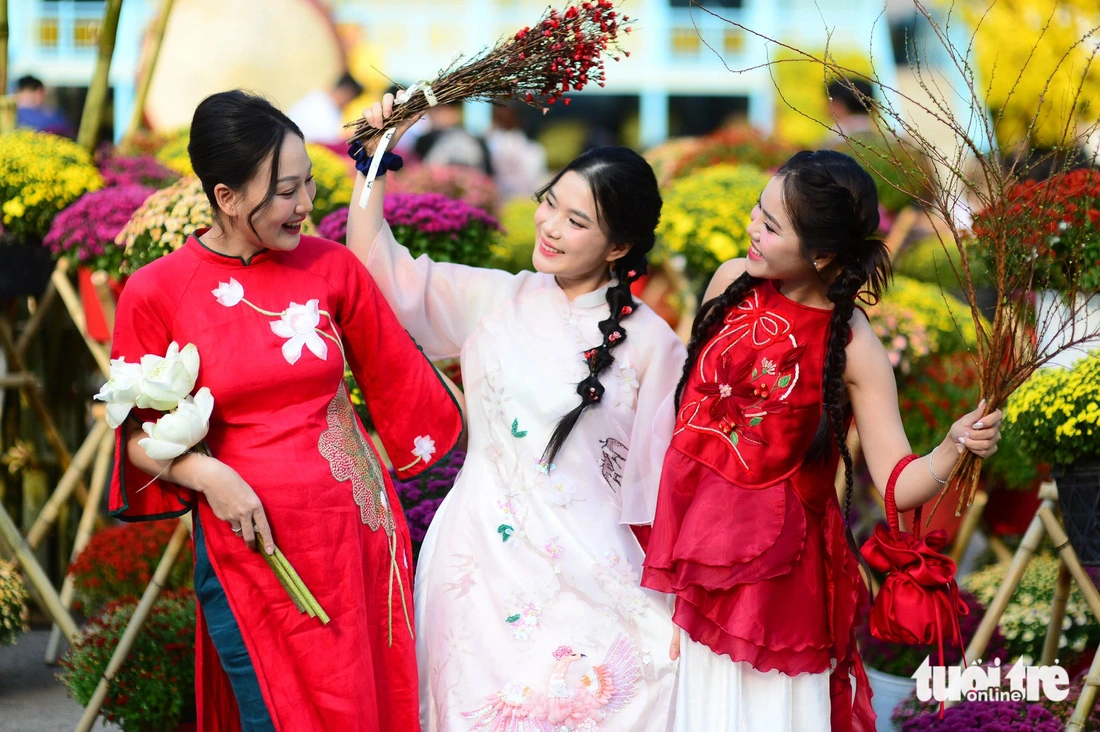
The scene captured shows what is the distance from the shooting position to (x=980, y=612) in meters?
4.20

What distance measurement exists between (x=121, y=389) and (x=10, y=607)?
6.04ft

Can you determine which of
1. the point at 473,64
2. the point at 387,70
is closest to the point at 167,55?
the point at 387,70

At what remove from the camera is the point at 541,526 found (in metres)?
2.73

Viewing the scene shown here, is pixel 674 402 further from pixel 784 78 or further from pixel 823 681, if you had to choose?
pixel 784 78

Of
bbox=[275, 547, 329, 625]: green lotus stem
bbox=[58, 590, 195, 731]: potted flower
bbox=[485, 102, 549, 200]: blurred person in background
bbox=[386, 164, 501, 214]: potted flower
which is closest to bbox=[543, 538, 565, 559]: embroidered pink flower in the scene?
bbox=[275, 547, 329, 625]: green lotus stem

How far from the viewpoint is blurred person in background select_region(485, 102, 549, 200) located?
1166cm

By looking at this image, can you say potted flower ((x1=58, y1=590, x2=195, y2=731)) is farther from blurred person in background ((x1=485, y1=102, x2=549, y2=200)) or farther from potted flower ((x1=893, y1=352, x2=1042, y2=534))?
blurred person in background ((x1=485, y1=102, x2=549, y2=200))

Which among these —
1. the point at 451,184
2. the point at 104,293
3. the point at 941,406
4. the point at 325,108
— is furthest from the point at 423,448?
the point at 325,108

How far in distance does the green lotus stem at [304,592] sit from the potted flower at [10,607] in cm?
180

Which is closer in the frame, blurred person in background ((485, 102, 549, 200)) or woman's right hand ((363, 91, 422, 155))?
woman's right hand ((363, 91, 422, 155))

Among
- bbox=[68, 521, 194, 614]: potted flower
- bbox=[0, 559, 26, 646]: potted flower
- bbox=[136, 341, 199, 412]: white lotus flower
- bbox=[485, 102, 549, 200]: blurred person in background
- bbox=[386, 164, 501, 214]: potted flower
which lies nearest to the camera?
bbox=[136, 341, 199, 412]: white lotus flower

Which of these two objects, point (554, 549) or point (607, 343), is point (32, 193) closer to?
point (607, 343)

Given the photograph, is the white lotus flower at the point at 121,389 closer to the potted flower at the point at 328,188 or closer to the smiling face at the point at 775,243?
the smiling face at the point at 775,243

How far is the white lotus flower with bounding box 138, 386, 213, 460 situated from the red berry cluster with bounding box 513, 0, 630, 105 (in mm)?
992
